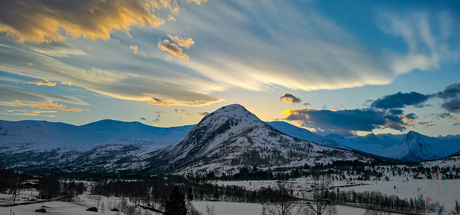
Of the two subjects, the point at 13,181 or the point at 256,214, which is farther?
the point at 13,181

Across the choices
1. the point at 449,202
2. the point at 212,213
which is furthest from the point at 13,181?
the point at 449,202

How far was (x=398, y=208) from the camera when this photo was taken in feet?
646

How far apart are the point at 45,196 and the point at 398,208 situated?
246 metres

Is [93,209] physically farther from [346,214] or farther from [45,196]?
[346,214]

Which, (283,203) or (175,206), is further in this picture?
(175,206)

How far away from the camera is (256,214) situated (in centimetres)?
15162

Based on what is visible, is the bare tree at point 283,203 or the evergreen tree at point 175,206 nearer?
the bare tree at point 283,203

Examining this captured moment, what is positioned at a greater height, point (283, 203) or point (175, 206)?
point (283, 203)

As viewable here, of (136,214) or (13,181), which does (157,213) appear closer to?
(136,214)

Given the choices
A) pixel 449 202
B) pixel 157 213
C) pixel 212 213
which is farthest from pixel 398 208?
pixel 157 213

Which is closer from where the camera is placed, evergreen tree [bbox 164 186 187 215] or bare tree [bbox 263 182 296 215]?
bare tree [bbox 263 182 296 215]

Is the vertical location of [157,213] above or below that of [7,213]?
below

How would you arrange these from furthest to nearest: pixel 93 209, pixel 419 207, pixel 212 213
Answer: pixel 419 207 → pixel 212 213 → pixel 93 209

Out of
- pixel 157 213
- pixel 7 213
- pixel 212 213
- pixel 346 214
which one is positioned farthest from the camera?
pixel 346 214
